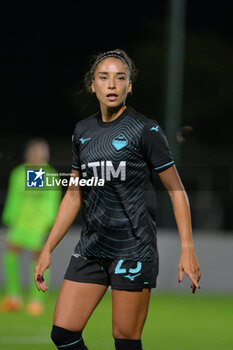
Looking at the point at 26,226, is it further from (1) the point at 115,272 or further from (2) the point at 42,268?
(1) the point at 115,272

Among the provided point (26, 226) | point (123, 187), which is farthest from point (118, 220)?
point (26, 226)

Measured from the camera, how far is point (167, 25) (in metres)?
7.93

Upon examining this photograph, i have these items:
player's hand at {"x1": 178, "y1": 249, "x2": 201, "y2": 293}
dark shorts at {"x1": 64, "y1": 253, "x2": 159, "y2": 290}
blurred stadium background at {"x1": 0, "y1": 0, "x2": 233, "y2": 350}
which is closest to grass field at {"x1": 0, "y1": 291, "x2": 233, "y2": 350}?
blurred stadium background at {"x1": 0, "y1": 0, "x2": 233, "y2": 350}

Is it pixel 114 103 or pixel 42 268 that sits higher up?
pixel 114 103

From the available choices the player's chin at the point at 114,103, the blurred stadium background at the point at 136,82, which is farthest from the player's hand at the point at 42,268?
the blurred stadium background at the point at 136,82

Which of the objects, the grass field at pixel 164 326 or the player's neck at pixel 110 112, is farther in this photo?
the grass field at pixel 164 326

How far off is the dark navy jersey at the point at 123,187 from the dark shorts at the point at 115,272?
4 centimetres

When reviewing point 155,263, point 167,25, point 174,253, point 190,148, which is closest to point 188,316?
point 174,253

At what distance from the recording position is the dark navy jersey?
4.96 meters

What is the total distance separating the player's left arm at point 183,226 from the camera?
4.79 metres

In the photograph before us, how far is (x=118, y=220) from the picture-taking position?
501cm

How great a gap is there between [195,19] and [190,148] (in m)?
1.05

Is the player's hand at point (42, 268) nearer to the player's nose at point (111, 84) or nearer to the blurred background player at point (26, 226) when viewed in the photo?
the player's nose at point (111, 84)

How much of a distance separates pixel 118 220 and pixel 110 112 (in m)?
0.58
